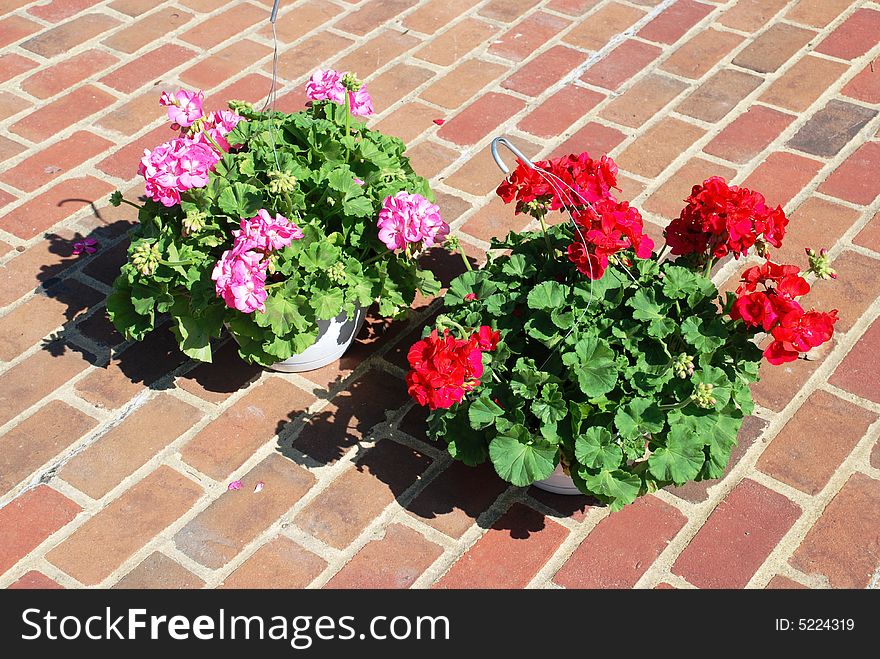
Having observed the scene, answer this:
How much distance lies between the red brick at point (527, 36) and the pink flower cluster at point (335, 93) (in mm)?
1311

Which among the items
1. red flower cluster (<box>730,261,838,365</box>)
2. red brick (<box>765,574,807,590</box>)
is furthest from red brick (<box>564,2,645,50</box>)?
red brick (<box>765,574,807,590</box>)

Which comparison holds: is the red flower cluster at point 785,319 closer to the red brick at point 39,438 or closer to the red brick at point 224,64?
the red brick at point 39,438

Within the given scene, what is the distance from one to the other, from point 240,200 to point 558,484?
1013 mm

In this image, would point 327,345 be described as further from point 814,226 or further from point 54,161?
point 814,226

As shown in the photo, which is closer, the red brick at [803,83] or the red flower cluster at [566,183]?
the red flower cluster at [566,183]

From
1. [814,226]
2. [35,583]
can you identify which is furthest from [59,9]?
[814,226]

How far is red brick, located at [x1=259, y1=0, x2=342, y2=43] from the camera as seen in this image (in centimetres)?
396

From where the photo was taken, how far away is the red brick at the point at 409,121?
138 inches

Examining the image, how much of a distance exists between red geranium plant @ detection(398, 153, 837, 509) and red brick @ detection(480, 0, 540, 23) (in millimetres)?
1912

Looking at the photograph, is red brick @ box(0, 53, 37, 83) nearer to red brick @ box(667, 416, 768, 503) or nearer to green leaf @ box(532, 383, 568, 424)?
green leaf @ box(532, 383, 568, 424)

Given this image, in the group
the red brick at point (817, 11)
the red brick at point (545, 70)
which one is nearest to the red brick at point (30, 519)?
the red brick at point (545, 70)
